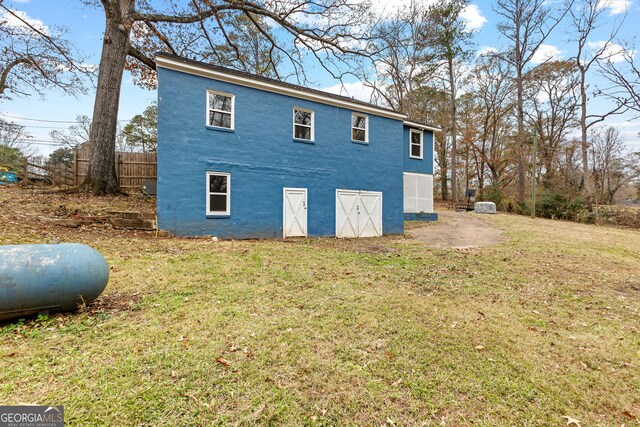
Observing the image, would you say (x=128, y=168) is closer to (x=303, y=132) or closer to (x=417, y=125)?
(x=303, y=132)

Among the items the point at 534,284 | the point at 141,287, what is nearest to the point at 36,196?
the point at 141,287

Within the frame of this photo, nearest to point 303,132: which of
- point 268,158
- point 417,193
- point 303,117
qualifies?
point 303,117

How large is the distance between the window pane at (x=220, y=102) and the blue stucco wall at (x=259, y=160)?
0.81ft

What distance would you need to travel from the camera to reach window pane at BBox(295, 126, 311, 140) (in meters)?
11.2

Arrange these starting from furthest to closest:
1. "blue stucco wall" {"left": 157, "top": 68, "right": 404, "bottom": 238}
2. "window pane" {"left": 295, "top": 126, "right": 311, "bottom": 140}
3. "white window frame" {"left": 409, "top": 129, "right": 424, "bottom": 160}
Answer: "white window frame" {"left": 409, "top": 129, "right": 424, "bottom": 160}, "window pane" {"left": 295, "top": 126, "right": 311, "bottom": 140}, "blue stucco wall" {"left": 157, "top": 68, "right": 404, "bottom": 238}

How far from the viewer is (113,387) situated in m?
2.29

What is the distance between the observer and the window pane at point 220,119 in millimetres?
9523

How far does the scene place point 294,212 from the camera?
10891 millimetres

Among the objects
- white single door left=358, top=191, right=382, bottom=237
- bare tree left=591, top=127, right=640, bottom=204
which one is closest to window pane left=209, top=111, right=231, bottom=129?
white single door left=358, top=191, right=382, bottom=237

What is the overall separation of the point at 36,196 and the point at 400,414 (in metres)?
13.1

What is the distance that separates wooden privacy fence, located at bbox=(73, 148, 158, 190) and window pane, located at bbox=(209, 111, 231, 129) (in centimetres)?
614

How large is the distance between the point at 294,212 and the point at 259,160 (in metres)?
2.30

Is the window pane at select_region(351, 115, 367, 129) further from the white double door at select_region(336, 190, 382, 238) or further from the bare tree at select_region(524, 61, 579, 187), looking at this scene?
the bare tree at select_region(524, 61, 579, 187)

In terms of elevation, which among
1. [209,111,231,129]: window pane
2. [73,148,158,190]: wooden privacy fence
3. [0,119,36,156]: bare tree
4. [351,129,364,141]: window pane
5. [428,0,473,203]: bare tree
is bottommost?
[73,148,158,190]: wooden privacy fence
